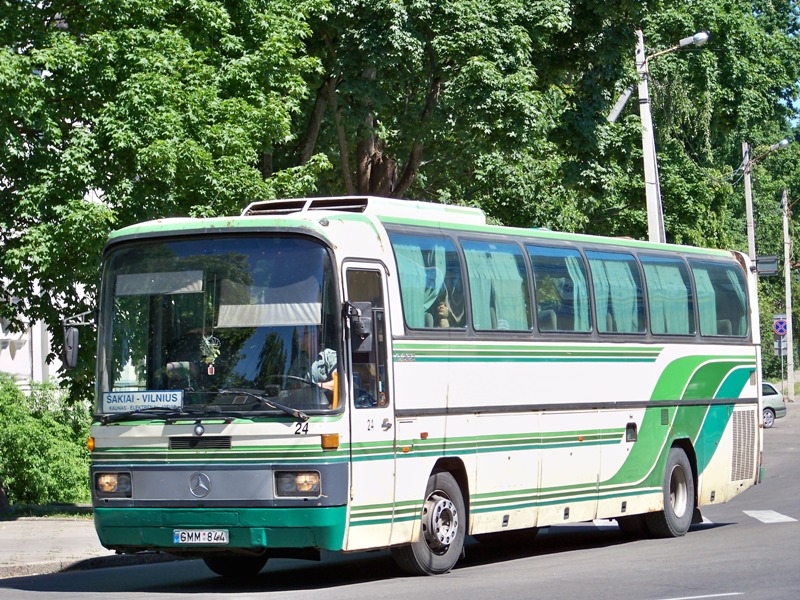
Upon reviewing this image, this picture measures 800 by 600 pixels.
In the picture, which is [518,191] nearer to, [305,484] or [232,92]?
[232,92]

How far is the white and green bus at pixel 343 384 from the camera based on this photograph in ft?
38.7

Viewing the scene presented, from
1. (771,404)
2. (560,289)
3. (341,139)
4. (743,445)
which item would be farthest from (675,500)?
(771,404)

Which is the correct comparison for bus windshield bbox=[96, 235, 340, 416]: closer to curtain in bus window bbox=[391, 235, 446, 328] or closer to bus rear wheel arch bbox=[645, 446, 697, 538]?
curtain in bus window bbox=[391, 235, 446, 328]

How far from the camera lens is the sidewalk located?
47.8 ft

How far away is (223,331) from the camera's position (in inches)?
474

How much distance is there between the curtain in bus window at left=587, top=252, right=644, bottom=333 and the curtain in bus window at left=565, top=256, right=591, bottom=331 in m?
0.25

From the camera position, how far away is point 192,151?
18.6 metres

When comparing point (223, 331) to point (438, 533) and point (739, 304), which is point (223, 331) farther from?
point (739, 304)

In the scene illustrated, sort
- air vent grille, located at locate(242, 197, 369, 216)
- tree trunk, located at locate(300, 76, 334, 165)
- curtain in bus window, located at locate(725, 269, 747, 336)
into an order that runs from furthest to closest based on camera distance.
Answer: tree trunk, located at locate(300, 76, 334, 165), curtain in bus window, located at locate(725, 269, 747, 336), air vent grille, located at locate(242, 197, 369, 216)

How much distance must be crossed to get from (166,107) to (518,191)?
11618 mm

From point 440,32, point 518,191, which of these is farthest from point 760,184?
point 440,32

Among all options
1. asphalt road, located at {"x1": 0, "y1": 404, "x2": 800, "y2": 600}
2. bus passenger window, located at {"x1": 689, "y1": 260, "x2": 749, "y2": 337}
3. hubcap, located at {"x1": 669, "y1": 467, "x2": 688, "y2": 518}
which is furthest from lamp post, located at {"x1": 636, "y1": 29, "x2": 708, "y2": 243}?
hubcap, located at {"x1": 669, "y1": 467, "x2": 688, "y2": 518}

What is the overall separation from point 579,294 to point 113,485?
5.84 m

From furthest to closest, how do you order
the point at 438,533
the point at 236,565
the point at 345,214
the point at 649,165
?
the point at 649,165
the point at 236,565
the point at 438,533
the point at 345,214
